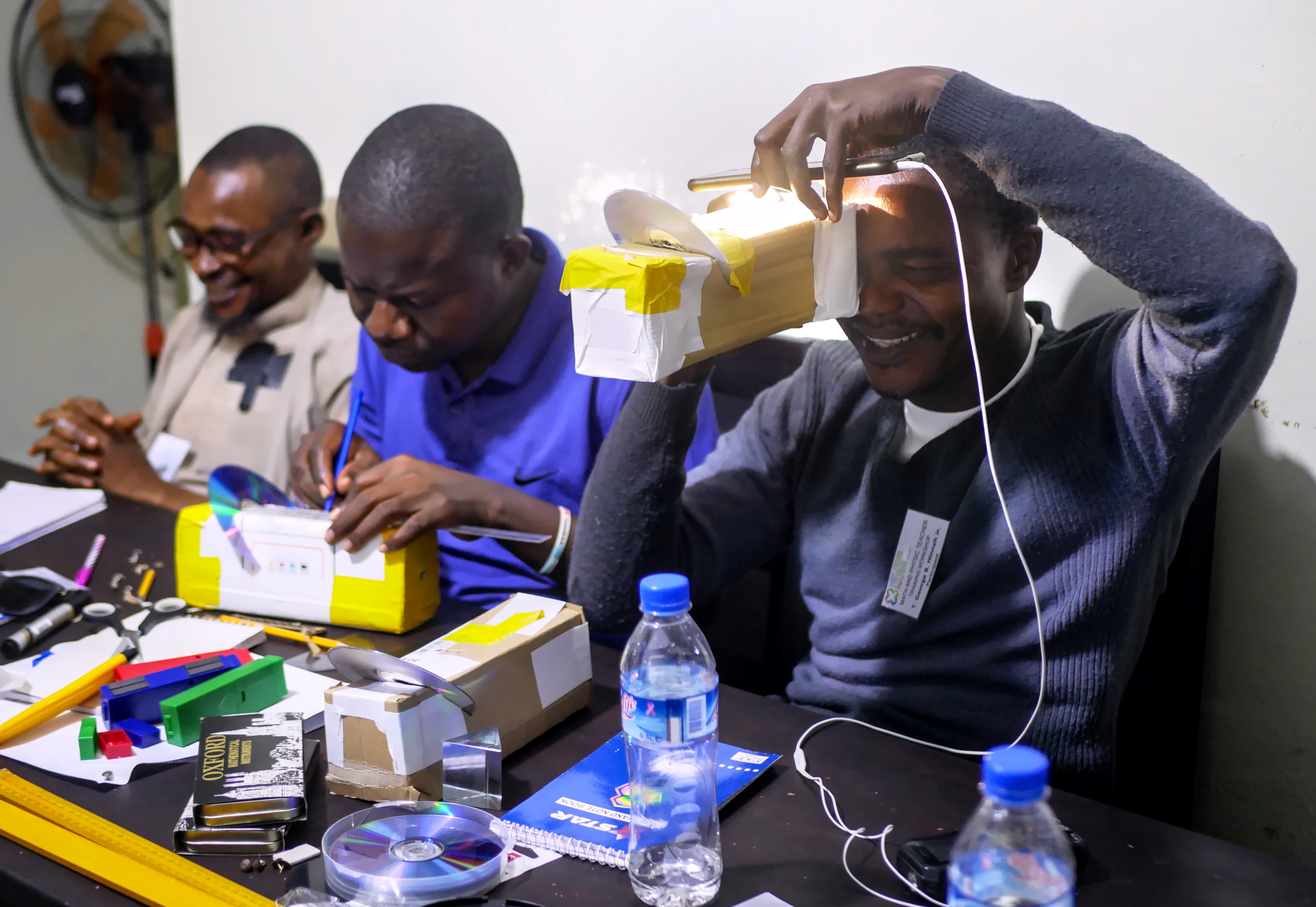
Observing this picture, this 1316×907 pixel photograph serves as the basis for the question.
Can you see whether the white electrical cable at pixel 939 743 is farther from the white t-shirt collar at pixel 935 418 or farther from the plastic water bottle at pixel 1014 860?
the plastic water bottle at pixel 1014 860

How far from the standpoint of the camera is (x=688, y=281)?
978 mm

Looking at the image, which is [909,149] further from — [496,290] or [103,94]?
[103,94]

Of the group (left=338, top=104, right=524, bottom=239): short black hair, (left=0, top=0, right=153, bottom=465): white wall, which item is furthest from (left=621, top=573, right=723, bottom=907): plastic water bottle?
Answer: (left=0, top=0, right=153, bottom=465): white wall

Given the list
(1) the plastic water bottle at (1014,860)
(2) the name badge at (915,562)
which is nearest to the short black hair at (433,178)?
(2) the name badge at (915,562)

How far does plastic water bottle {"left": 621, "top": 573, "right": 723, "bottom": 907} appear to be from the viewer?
90cm

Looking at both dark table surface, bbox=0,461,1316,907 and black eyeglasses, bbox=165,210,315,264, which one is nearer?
dark table surface, bbox=0,461,1316,907

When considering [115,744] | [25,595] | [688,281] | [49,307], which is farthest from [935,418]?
[49,307]

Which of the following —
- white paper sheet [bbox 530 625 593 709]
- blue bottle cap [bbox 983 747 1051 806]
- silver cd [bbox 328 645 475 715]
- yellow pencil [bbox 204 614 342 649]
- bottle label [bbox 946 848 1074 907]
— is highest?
blue bottle cap [bbox 983 747 1051 806]

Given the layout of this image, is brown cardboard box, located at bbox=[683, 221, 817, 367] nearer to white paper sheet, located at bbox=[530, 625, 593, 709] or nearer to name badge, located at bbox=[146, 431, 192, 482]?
white paper sheet, located at bbox=[530, 625, 593, 709]

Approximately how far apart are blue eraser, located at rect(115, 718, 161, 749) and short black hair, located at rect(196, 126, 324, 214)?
1305mm

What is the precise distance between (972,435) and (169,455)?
1642 millimetres

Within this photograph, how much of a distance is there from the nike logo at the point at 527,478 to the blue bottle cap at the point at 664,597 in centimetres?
80

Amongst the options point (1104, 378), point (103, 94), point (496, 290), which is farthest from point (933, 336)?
point (103, 94)

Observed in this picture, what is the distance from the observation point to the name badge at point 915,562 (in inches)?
50.4
